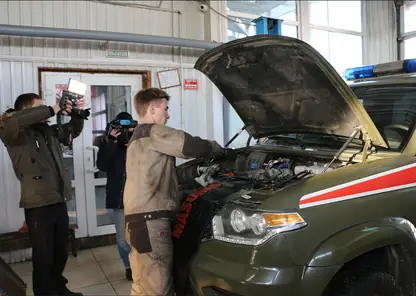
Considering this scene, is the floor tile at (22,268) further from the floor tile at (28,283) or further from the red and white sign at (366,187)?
the red and white sign at (366,187)

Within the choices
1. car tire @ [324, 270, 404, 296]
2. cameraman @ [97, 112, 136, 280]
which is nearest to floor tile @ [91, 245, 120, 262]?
cameraman @ [97, 112, 136, 280]

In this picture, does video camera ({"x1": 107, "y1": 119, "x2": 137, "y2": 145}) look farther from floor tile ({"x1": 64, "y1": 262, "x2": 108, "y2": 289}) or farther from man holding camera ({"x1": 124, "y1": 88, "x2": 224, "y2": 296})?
floor tile ({"x1": 64, "y1": 262, "x2": 108, "y2": 289})

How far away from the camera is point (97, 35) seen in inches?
192

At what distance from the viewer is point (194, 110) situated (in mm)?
5941

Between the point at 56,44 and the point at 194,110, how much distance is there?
2.07 meters

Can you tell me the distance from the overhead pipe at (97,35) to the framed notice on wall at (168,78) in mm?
406

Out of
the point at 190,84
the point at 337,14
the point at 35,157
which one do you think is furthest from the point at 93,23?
the point at 337,14

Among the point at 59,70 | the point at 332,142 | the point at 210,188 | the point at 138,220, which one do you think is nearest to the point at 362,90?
the point at 332,142

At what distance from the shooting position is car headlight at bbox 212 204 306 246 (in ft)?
6.49

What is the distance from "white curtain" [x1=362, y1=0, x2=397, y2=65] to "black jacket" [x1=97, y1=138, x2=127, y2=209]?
6.43 metres

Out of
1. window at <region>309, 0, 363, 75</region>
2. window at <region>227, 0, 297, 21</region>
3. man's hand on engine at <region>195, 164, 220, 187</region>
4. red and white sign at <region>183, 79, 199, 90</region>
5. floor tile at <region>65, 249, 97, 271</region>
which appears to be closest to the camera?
man's hand on engine at <region>195, 164, 220, 187</region>

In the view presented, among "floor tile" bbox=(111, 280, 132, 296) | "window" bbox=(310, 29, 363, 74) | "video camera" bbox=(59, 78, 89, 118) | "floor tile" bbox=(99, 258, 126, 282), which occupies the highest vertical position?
"window" bbox=(310, 29, 363, 74)

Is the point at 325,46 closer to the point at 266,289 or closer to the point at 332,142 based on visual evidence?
the point at 332,142

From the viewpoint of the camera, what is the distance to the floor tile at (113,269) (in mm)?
4148
